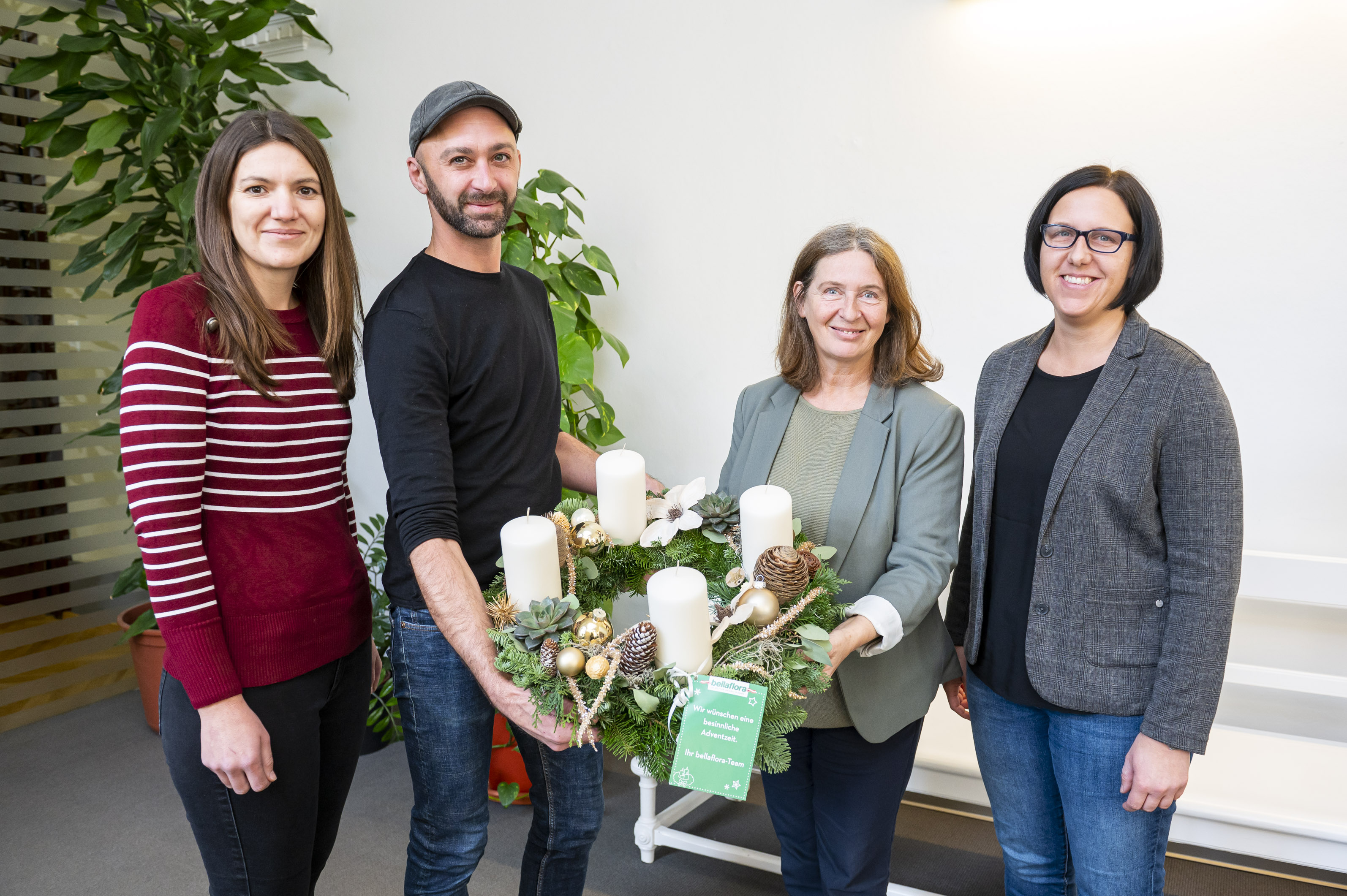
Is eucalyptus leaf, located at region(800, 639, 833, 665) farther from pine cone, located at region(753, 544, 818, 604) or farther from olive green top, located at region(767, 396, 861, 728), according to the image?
olive green top, located at region(767, 396, 861, 728)

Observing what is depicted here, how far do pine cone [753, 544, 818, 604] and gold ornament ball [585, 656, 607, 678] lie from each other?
23cm

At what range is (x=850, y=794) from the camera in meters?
1.40

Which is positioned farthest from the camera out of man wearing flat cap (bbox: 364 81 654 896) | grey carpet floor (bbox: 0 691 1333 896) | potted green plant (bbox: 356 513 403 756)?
potted green plant (bbox: 356 513 403 756)

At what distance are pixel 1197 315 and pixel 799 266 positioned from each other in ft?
3.93

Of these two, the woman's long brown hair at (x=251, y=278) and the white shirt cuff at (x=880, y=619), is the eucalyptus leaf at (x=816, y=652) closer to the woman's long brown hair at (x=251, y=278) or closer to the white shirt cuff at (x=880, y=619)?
the white shirt cuff at (x=880, y=619)

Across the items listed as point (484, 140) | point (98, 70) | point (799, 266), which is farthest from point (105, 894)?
point (98, 70)

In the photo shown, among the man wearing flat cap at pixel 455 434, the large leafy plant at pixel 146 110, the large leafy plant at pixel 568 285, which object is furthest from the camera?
the large leafy plant at pixel 146 110

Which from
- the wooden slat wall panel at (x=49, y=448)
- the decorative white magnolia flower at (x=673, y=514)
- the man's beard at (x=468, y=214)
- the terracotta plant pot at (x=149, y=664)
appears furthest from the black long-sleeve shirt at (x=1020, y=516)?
the wooden slat wall panel at (x=49, y=448)

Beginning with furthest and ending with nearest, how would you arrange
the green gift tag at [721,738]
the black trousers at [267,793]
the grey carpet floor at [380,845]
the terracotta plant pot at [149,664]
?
1. the terracotta plant pot at [149,664]
2. the grey carpet floor at [380,845]
3. the black trousers at [267,793]
4. the green gift tag at [721,738]

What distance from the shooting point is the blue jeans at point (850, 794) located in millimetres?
1394

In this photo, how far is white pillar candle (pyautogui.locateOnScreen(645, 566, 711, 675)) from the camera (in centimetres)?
100

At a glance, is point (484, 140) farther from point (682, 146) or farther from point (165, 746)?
point (682, 146)

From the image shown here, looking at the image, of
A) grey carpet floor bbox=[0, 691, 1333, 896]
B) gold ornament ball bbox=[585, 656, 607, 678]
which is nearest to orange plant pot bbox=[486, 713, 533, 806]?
grey carpet floor bbox=[0, 691, 1333, 896]

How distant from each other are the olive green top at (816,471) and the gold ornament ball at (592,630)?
44 centimetres
